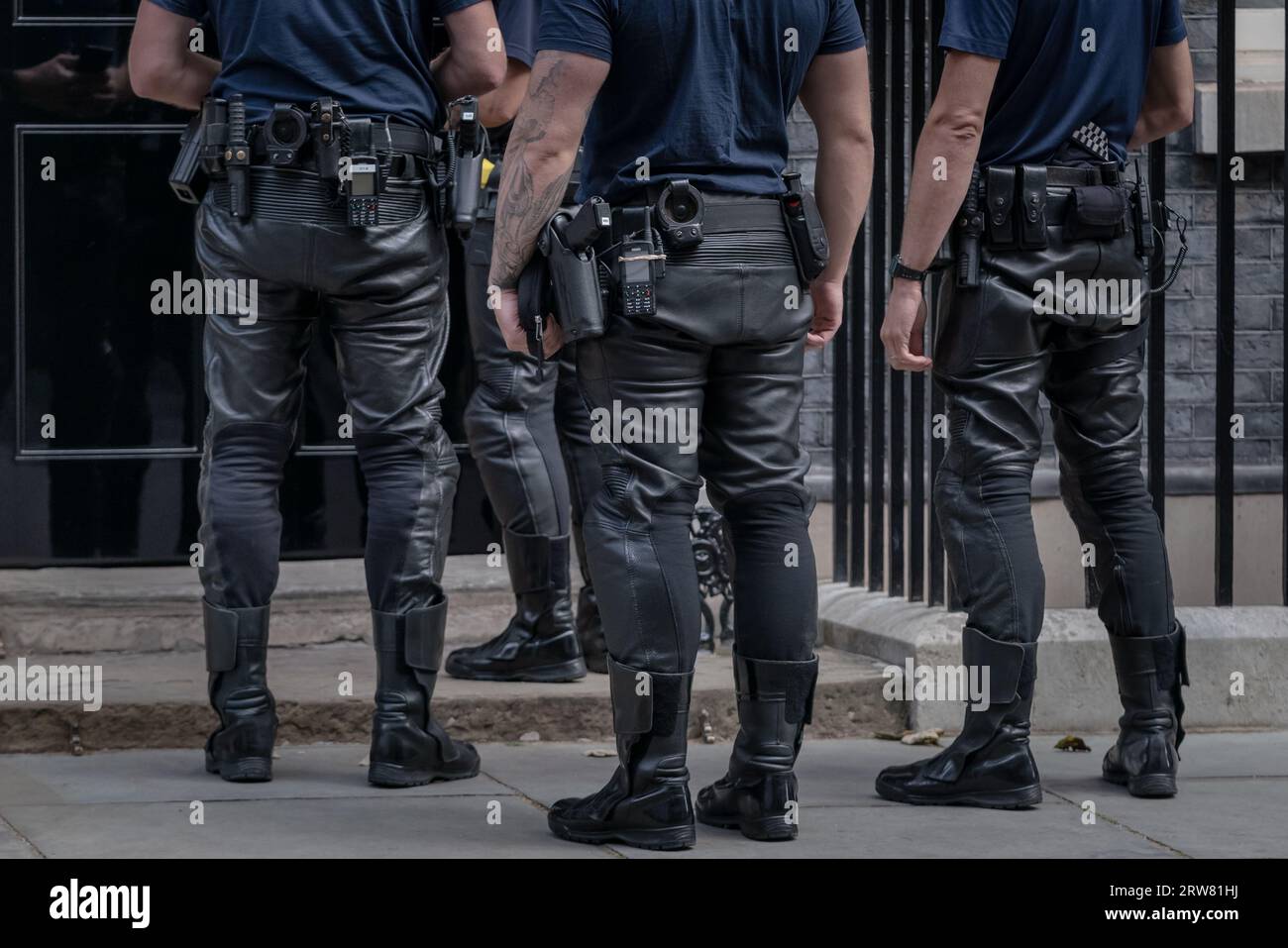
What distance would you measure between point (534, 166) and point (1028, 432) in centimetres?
138

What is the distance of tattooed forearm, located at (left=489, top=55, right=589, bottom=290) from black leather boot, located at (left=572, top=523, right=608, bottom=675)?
5.36 ft

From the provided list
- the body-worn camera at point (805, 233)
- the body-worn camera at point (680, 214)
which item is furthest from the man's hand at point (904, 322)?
the body-worn camera at point (680, 214)

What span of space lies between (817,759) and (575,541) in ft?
3.26

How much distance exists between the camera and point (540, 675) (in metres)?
5.32

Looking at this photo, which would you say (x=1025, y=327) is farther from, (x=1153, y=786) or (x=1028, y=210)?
(x=1153, y=786)

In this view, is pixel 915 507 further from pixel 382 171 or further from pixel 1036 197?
pixel 382 171

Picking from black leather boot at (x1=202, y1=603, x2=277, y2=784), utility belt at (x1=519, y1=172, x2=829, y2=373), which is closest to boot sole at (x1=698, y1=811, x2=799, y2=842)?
utility belt at (x1=519, y1=172, x2=829, y2=373)

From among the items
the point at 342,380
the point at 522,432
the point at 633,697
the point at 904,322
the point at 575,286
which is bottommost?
the point at 633,697

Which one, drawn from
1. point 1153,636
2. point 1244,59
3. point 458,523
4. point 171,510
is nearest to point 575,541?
point 458,523

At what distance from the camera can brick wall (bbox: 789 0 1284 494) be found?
7.37 metres

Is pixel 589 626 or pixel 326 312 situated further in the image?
pixel 589 626

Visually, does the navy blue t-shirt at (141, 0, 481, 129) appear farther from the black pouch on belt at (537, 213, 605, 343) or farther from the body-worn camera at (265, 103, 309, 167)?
the black pouch on belt at (537, 213, 605, 343)

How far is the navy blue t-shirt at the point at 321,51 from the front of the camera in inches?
173

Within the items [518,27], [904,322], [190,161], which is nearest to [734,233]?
[904,322]
